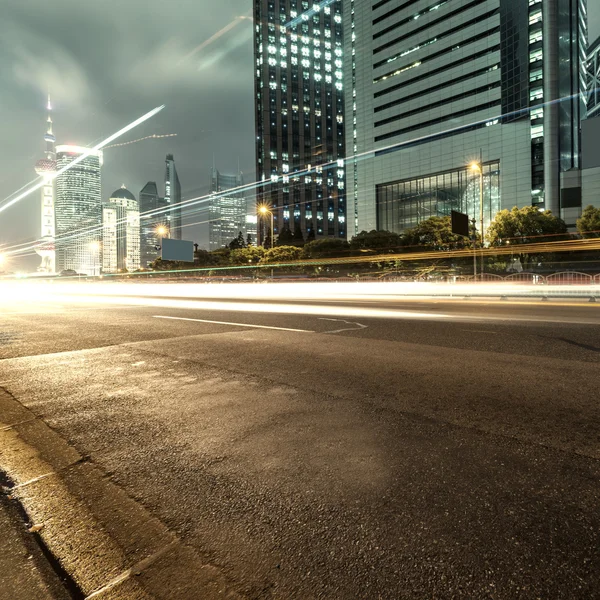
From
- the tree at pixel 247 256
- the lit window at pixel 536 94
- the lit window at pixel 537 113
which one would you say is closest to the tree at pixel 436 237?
the tree at pixel 247 256

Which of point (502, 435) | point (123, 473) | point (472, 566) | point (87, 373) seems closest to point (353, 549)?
point (472, 566)

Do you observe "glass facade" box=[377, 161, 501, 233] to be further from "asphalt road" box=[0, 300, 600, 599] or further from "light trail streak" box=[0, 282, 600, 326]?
"asphalt road" box=[0, 300, 600, 599]

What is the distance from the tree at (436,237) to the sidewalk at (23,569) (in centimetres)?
4642

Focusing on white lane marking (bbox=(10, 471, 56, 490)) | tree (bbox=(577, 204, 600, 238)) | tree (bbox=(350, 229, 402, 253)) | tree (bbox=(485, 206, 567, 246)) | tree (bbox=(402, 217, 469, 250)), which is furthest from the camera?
tree (bbox=(350, 229, 402, 253))

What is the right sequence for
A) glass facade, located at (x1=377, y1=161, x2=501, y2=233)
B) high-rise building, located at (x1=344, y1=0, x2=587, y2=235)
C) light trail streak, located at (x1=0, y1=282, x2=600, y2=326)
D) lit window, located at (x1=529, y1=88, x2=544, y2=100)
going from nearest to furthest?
light trail streak, located at (x1=0, y1=282, x2=600, y2=326), high-rise building, located at (x1=344, y1=0, x2=587, y2=235), lit window, located at (x1=529, y1=88, x2=544, y2=100), glass facade, located at (x1=377, y1=161, x2=501, y2=233)

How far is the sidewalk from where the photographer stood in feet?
5.13

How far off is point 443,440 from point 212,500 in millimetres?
1801

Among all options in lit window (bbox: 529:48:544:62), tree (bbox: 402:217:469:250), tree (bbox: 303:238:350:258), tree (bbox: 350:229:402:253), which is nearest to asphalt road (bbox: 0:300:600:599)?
tree (bbox: 402:217:469:250)

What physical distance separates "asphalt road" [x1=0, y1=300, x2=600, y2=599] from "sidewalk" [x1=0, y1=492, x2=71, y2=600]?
0.54m

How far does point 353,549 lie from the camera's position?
1.76 m

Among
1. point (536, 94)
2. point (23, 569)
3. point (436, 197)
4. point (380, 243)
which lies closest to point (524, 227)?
point (380, 243)

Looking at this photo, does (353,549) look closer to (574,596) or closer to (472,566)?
(472,566)

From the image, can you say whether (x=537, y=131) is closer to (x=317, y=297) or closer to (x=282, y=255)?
(x=282, y=255)

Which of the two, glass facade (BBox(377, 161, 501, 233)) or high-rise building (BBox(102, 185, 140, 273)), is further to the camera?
high-rise building (BBox(102, 185, 140, 273))
